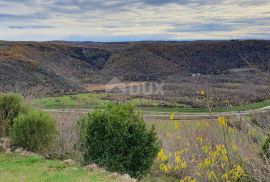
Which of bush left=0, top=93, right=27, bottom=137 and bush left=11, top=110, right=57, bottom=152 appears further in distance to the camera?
bush left=0, top=93, right=27, bottom=137

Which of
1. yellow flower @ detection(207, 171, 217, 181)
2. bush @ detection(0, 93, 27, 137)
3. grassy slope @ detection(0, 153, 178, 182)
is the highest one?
yellow flower @ detection(207, 171, 217, 181)

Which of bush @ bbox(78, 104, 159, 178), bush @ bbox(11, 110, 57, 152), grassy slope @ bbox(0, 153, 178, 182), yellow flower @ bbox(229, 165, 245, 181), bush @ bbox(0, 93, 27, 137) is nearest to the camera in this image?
yellow flower @ bbox(229, 165, 245, 181)

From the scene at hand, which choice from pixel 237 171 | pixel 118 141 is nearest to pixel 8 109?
pixel 118 141

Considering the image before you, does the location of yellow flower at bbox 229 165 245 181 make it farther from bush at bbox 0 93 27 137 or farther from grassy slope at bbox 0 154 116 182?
bush at bbox 0 93 27 137

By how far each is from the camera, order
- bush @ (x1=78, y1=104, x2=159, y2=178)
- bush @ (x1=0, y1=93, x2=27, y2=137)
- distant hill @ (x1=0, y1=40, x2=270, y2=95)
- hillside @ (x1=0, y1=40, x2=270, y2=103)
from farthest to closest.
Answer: distant hill @ (x1=0, y1=40, x2=270, y2=95), hillside @ (x1=0, y1=40, x2=270, y2=103), bush @ (x1=0, y1=93, x2=27, y2=137), bush @ (x1=78, y1=104, x2=159, y2=178)

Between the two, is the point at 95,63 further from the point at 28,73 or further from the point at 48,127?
the point at 48,127

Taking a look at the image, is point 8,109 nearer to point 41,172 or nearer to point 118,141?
point 118,141

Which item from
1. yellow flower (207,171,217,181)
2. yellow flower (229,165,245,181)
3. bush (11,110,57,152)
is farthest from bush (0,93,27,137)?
yellow flower (229,165,245,181)
